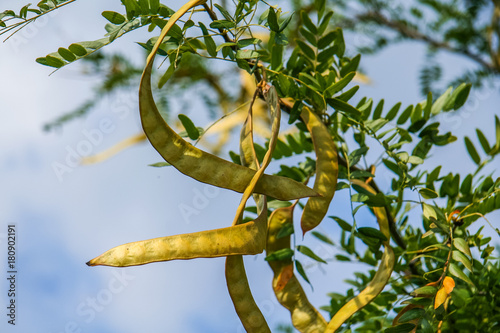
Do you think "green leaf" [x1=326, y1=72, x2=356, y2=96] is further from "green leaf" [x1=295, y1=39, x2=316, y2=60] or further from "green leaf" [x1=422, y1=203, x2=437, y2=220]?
"green leaf" [x1=422, y1=203, x2=437, y2=220]

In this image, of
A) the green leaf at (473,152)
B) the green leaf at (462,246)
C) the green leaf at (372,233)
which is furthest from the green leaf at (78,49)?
the green leaf at (473,152)

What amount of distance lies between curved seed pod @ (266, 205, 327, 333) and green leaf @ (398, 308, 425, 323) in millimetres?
108

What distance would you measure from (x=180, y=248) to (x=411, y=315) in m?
0.32

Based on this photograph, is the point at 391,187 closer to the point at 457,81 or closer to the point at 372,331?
the point at 372,331

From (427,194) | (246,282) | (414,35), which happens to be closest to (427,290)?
(427,194)

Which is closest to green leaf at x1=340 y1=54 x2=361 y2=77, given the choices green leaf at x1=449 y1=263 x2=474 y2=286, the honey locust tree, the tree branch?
the honey locust tree

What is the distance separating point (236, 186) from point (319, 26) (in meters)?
0.38

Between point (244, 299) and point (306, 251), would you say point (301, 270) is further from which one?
point (244, 299)

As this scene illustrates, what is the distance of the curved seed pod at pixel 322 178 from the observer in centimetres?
80

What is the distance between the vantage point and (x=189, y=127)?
0.90m

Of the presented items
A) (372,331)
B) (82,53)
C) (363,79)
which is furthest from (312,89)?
(363,79)

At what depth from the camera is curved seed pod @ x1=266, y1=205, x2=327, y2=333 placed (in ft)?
2.62

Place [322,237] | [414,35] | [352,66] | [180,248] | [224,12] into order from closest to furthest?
[180,248] < [224,12] < [352,66] < [322,237] < [414,35]

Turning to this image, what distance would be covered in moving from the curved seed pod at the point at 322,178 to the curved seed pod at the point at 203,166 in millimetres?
78
